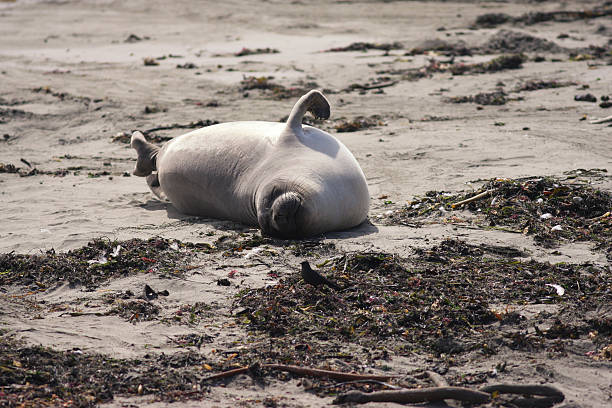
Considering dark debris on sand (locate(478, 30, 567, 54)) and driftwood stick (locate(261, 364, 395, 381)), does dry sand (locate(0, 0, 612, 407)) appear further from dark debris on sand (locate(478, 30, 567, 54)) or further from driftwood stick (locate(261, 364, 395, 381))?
dark debris on sand (locate(478, 30, 567, 54))

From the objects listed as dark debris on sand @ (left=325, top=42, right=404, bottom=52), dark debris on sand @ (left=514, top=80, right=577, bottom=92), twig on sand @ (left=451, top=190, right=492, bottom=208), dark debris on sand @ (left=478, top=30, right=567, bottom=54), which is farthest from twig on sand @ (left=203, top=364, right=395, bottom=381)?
dark debris on sand @ (left=325, top=42, right=404, bottom=52)

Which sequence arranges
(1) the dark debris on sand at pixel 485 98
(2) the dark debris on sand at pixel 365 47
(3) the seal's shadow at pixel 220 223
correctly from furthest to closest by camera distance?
(2) the dark debris on sand at pixel 365 47, (1) the dark debris on sand at pixel 485 98, (3) the seal's shadow at pixel 220 223

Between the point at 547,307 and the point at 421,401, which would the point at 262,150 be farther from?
the point at 421,401

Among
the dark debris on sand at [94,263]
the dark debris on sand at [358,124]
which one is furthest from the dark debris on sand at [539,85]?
the dark debris on sand at [94,263]

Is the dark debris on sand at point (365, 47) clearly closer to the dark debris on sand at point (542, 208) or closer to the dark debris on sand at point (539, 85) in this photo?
the dark debris on sand at point (539, 85)

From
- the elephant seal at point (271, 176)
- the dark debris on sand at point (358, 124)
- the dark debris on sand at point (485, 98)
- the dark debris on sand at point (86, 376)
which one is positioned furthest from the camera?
the dark debris on sand at point (485, 98)

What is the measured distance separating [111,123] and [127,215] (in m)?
4.37

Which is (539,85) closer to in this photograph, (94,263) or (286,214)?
(286,214)

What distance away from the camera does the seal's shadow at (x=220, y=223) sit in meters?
5.45

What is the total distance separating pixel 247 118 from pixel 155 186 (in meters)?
3.14

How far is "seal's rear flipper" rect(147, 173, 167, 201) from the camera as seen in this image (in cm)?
697

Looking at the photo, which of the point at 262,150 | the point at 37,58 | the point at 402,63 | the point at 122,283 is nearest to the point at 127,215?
the point at 262,150

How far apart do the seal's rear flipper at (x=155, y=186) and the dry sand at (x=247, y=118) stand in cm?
13

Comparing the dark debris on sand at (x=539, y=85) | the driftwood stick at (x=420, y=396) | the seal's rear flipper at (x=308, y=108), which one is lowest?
the driftwood stick at (x=420, y=396)
